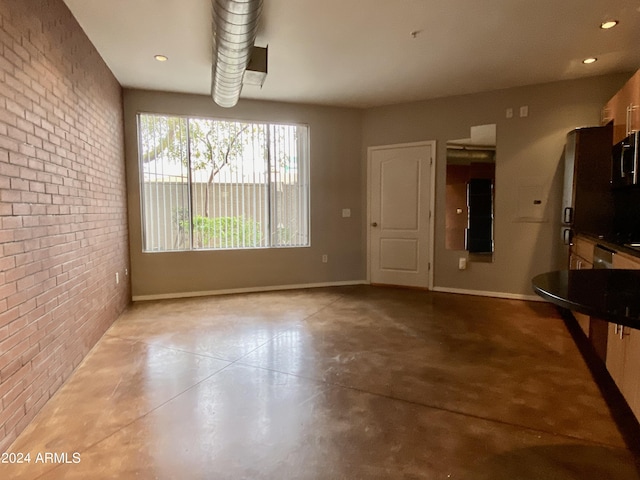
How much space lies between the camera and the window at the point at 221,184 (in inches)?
176

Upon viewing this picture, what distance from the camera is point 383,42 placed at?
3.09 meters

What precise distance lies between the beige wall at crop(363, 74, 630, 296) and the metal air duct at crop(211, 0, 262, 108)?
261 centimetres

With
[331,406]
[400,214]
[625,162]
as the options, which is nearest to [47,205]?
[331,406]

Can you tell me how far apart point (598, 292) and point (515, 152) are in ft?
12.4

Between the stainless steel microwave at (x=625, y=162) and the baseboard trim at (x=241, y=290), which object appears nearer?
the stainless steel microwave at (x=625, y=162)

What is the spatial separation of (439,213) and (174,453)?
408 centimetres

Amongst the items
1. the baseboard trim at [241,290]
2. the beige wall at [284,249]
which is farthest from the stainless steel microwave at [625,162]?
the baseboard trim at [241,290]

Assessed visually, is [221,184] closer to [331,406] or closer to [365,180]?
[365,180]

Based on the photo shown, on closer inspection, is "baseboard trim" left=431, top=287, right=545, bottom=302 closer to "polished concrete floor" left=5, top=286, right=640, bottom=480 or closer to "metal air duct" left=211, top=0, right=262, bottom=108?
"polished concrete floor" left=5, top=286, right=640, bottom=480

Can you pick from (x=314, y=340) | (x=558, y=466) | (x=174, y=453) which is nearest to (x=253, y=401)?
(x=174, y=453)

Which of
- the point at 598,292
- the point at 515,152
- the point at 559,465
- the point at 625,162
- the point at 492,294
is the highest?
the point at 515,152

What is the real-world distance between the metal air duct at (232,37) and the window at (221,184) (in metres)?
1.33

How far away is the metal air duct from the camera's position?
206cm

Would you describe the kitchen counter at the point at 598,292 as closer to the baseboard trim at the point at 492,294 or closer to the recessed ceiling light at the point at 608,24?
the recessed ceiling light at the point at 608,24
